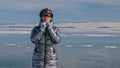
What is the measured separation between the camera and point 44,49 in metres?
7.16

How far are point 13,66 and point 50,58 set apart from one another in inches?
217

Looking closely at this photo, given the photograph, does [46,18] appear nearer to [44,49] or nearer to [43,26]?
[43,26]

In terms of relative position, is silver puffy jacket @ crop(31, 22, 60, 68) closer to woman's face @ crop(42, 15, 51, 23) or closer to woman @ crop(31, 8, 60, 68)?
woman @ crop(31, 8, 60, 68)

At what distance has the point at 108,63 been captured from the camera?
13258mm

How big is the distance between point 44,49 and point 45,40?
0.53ft

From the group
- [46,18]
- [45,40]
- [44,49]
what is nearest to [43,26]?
[46,18]

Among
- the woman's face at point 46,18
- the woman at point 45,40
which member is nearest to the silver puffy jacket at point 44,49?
the woman at point 45,40

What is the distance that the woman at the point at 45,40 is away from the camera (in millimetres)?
7035

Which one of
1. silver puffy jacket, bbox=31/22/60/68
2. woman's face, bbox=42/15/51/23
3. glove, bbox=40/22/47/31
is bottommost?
silver puffy jacket, bbox=31/22/60/68

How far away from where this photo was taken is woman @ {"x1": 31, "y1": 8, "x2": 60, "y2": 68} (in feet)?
23.1

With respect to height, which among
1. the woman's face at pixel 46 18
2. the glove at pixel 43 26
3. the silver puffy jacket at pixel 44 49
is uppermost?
the woman's face at pixel 46 18

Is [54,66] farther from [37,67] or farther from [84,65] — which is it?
[84,65]

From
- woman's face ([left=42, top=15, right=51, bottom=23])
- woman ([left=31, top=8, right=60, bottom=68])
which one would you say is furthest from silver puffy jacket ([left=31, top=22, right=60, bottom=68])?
woman's face ([left=42, top=15, right=51, bottom=23])

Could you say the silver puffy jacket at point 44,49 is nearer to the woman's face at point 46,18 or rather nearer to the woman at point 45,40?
the woman at point 45,40
